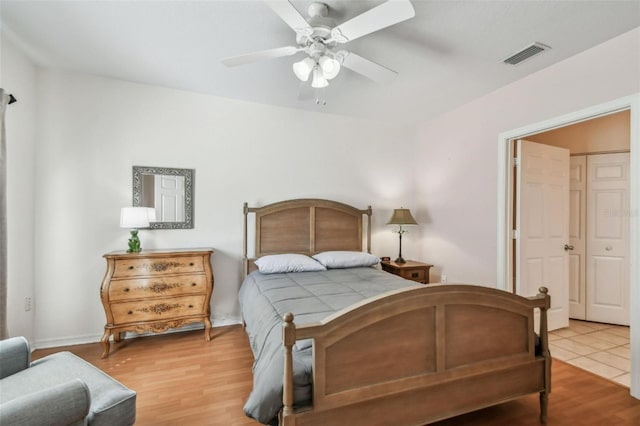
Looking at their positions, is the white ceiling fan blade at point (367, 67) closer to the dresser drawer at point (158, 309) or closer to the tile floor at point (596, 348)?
the dresser drawer at point (158, 309)

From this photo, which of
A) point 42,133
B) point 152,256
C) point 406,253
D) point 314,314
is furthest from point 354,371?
point 42,133

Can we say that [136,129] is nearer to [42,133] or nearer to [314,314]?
[42,133]

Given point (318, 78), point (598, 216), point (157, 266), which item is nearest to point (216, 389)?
point (157, 266)

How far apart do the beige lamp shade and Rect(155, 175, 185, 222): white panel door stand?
99.7 inches

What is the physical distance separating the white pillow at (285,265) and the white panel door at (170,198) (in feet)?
3.45

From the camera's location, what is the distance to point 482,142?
3439 mm

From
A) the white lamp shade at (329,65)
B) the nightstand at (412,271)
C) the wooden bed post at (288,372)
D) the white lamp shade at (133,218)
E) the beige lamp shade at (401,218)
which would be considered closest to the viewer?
the wooden bed post at (288,372)

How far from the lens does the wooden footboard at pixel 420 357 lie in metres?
1.42

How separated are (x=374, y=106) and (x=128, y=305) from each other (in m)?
3.42

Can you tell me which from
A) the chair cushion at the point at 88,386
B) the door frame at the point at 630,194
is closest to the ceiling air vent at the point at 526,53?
the door frame at the point at 630,194

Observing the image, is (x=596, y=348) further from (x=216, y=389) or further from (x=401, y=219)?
(x=216, y=389)

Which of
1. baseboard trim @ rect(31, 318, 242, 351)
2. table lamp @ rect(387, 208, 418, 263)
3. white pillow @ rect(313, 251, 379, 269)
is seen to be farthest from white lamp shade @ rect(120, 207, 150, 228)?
table lamp @ rect(387, 208, 418, 263)

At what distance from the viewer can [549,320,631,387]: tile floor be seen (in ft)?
8.37

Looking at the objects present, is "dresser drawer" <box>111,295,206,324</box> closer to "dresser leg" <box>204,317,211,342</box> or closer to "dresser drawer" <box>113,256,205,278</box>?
"dresser leg" <box>204,317,211,342</box>
